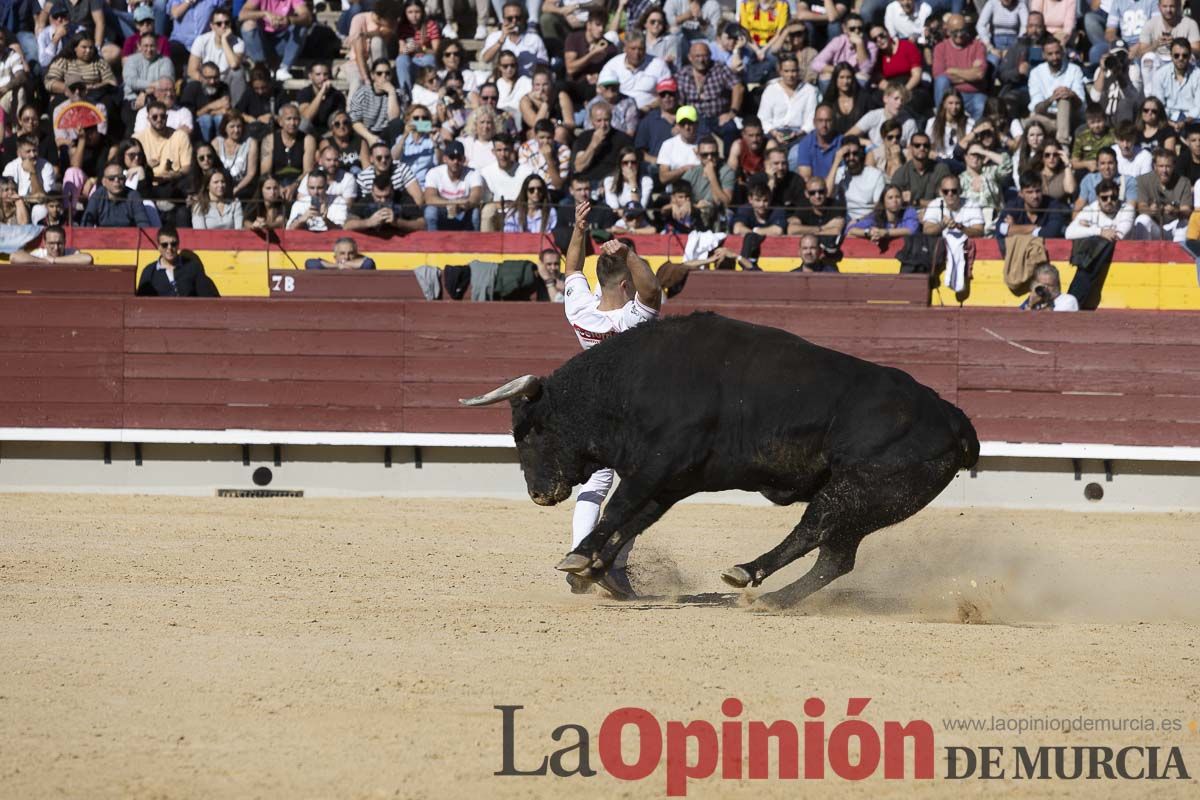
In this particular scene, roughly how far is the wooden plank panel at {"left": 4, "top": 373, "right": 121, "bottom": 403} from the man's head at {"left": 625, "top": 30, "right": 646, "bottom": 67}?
473cm

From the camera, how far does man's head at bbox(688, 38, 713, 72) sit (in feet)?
42.4

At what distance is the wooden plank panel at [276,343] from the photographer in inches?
456

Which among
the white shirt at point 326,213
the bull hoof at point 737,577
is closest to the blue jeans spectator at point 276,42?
the white shirt at point 326,213

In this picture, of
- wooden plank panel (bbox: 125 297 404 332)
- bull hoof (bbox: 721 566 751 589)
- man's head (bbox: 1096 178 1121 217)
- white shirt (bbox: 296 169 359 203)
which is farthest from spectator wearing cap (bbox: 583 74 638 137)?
bull hoof (bbox: 721 566 751 589)

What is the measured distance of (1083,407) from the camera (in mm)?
11227

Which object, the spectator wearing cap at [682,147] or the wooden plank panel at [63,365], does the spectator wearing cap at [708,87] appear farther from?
the wooden plank panel at [63,365]

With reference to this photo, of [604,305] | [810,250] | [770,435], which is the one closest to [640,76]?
[810,250]

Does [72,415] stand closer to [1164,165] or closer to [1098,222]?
[1098,222]

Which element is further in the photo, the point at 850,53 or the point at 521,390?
the point at 850,53

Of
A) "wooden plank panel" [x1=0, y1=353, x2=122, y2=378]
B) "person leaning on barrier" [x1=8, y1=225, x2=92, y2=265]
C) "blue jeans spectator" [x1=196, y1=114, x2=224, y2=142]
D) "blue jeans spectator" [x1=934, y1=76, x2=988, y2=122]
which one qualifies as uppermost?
"blue jeans spectator" [x1=934, y1=76, x2=988, y2=122]

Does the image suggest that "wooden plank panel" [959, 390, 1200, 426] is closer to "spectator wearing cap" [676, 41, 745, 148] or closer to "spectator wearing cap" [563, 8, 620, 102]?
"spectator wearing cap" [676, 41, 745, 148]

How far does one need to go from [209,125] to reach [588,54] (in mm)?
3121

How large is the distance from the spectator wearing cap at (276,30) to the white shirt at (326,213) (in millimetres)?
2486

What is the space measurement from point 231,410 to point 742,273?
3705mm
